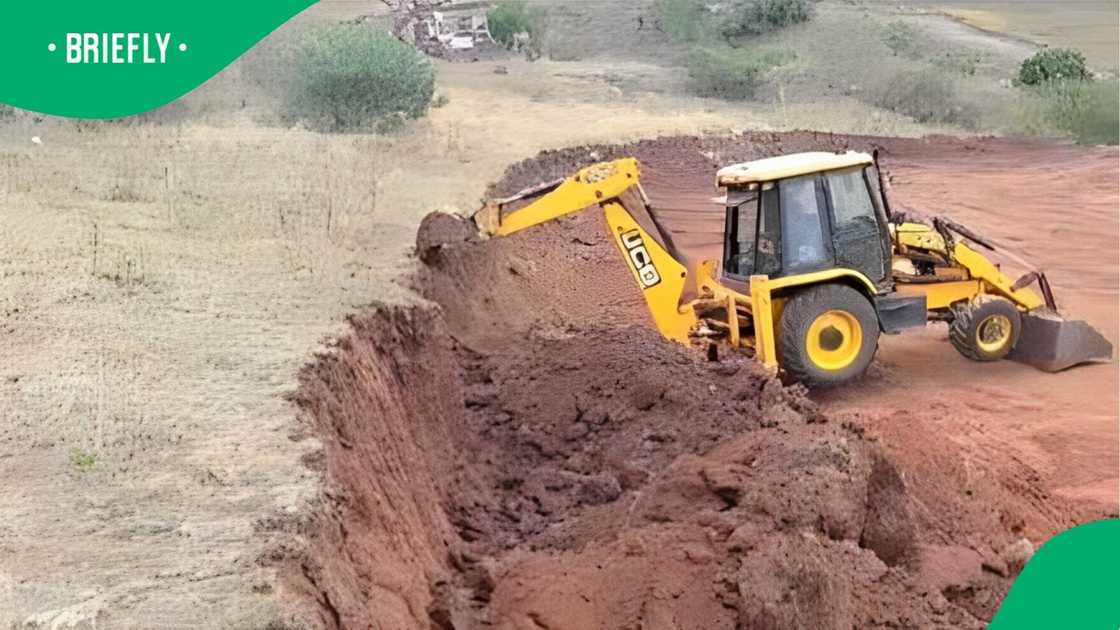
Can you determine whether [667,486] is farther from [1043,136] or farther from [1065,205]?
[1043,136]

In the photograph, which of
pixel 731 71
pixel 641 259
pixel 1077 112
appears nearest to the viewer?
pixel 641 259

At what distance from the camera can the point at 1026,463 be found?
9734 millimetres

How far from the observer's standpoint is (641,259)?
35.1ft

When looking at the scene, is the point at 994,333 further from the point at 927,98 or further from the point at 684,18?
the point at 684,18

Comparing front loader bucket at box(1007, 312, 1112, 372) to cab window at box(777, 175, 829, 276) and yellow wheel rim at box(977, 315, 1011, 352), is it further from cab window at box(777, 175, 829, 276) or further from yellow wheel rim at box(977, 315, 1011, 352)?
cab window at box(777, 175, 829, 276)

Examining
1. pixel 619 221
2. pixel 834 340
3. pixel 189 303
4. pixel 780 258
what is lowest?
pixel 834 340

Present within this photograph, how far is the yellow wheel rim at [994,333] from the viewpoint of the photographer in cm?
1184

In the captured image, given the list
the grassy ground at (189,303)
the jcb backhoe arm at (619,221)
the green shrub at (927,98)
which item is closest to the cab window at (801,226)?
the jcb backhoe arm at (619,221)

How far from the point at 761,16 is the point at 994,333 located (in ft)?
64.4

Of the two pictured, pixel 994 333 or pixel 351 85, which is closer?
pixel 994 333

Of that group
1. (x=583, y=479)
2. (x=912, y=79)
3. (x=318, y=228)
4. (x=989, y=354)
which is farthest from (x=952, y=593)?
(x=912, y=79)

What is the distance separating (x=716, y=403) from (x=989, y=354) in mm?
3936

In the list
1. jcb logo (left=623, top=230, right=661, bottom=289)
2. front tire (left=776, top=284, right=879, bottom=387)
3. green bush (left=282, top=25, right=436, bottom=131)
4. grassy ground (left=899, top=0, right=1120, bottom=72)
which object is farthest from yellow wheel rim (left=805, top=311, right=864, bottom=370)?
grassy ground (left=899, top=0, right=1120, bottom=72)

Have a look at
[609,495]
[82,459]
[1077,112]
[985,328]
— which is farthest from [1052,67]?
[82,459]
